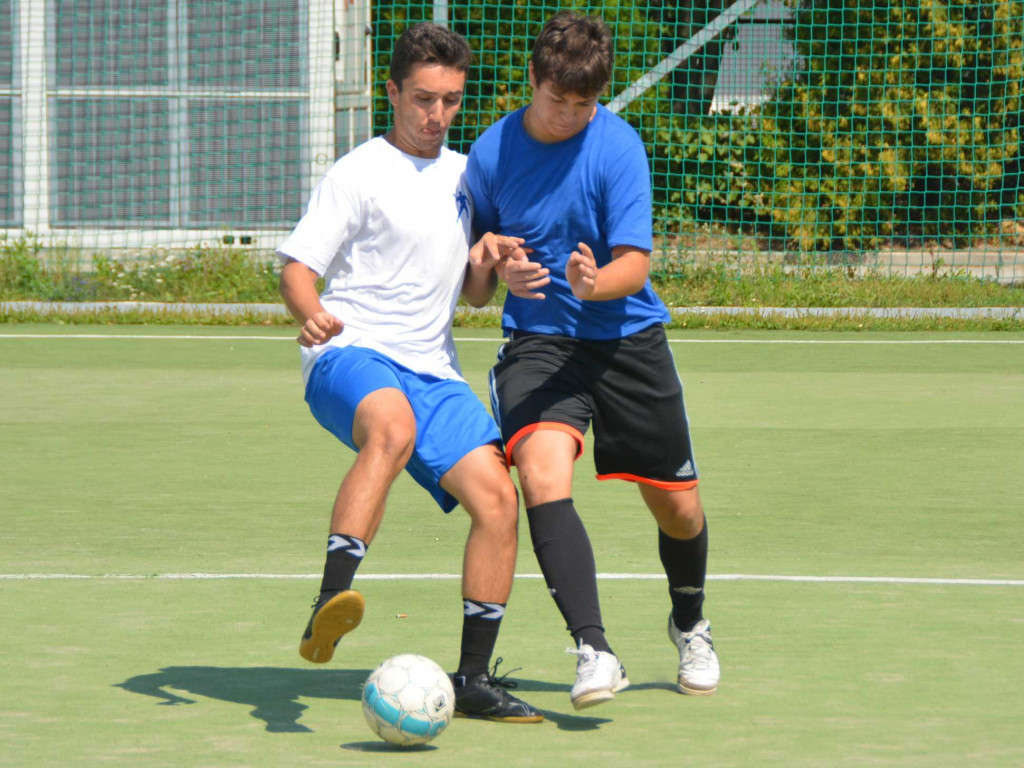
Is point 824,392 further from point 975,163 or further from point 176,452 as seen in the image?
point 975,163

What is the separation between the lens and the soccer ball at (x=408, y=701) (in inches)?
162

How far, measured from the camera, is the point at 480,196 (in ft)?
16.2

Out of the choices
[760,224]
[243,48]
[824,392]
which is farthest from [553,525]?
[243,48]

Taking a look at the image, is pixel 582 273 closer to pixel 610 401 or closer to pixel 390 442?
pixel 610 401

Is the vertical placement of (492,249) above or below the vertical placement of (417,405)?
above

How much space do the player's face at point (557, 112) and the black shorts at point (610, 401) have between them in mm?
565

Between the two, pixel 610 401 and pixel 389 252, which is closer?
pixel 610 401

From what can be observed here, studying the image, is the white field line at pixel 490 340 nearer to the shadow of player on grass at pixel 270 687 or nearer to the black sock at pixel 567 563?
the shadow of player on grass at pixel 270 687

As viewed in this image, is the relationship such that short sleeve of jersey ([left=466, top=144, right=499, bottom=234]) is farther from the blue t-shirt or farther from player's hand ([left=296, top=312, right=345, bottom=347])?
player's hand ([left=296, top=312, right=345, bottom=347])

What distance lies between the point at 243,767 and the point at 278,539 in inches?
111

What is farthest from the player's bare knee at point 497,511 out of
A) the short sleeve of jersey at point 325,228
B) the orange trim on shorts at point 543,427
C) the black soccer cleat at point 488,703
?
the short sleeve of jersey at point 325,228

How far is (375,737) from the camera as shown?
14.1 feet

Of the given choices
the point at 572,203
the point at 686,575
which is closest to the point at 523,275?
the point at 572,203

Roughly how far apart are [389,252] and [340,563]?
3.27 feet
